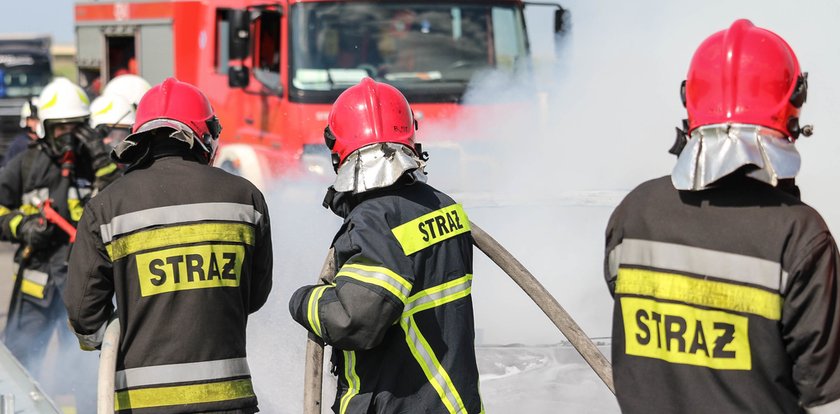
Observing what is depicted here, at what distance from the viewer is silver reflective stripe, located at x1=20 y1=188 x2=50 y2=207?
5.55 m

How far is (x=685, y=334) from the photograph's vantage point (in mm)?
2215

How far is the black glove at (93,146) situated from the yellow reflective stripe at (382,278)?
335cm

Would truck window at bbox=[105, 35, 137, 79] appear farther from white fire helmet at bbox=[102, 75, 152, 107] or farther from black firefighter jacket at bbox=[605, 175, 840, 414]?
black firefighter jacket at bbox=[605, 175, 840, 414]

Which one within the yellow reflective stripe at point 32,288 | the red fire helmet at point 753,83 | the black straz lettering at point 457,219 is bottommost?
the yellow reflective stripe at point 32,288

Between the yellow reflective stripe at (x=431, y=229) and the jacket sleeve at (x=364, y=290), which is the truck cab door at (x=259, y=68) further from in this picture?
the jacket sleeve at (x=364, y=290)

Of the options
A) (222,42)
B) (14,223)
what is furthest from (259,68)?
(14,223)

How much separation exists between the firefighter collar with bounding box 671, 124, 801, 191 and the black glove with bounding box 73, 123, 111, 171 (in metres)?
4.01

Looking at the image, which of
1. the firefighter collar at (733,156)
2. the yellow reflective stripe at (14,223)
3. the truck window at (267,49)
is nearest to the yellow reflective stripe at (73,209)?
the yellow reflective stripe at (14,223)

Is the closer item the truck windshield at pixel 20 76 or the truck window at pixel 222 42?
the truck window at pixel 222 42

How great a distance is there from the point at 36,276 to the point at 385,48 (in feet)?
9.69

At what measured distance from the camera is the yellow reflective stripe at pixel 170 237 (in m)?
2.94

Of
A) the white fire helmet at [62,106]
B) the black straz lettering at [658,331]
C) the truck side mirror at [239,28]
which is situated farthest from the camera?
the truck side mirror at [239,28]

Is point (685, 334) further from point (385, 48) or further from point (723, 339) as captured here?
point (385, 48)

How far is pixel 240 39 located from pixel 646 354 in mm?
5960
